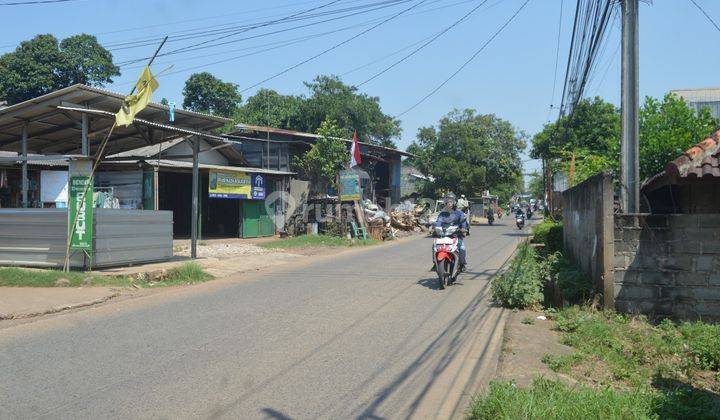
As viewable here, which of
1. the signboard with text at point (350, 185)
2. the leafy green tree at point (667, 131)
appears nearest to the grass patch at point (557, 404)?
the leafy green tree at point (667, 131)

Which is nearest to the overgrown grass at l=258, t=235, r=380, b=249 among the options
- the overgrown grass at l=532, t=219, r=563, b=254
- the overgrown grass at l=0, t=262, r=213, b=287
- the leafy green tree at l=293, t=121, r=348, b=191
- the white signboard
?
the leafy green tree at l=293, t=121, r=348, b=191

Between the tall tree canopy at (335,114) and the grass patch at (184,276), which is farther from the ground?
the tall tree canopy at (335,114)

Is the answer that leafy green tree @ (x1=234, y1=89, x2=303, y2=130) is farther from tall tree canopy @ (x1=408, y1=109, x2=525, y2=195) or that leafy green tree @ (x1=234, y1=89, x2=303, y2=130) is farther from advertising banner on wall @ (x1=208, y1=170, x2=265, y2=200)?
advertising banner on wall @ (x1=208, y1=170, x2=265, y2=200)

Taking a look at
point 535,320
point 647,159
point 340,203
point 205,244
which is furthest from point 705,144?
point 340,203

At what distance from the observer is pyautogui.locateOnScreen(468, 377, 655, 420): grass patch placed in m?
4.59

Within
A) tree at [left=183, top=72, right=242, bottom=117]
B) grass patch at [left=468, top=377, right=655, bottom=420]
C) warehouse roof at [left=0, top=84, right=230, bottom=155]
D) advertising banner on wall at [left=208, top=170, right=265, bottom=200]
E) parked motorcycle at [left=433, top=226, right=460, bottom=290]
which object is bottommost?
grass patch at [left=468, top=377, right=655, bottom=420]

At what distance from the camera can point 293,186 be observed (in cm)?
2911

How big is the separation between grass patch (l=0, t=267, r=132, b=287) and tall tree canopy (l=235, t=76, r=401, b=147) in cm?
2772

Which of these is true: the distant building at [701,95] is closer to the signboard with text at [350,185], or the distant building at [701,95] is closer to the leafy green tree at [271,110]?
the signboard with text at [350,185]

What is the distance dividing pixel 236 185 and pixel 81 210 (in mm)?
12864

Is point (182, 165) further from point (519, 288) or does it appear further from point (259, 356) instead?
point (259, 356)

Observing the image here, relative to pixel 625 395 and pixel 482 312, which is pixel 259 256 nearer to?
pixel 482 312

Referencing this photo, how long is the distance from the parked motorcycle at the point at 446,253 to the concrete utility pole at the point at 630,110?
3.43m

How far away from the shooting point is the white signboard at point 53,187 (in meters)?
20.4
